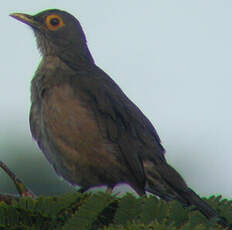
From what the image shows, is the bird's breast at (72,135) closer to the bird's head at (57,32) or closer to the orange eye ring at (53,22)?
the bird's head at (57,32)

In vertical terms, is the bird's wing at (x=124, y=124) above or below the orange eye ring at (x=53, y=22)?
below

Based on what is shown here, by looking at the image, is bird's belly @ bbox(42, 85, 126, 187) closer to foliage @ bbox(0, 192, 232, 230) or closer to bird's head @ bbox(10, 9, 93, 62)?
bird's head @ bbox(10, 9, 93, 62)

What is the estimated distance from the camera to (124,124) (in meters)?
7.68

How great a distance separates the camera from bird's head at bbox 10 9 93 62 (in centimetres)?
891

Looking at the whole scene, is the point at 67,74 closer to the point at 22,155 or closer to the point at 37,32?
the point at 37,32

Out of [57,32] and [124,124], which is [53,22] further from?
[124,124]

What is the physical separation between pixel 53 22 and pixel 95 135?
2.52 m

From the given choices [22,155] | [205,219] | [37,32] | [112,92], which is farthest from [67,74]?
[22,155]

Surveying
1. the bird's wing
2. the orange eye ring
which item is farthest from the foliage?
the orange eye ring

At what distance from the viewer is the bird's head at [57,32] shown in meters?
8.91

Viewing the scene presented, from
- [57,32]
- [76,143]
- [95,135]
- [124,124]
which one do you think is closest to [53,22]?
[57,32]

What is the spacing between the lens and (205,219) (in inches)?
167

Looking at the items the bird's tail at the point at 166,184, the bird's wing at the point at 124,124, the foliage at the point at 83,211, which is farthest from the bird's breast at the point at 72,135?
the foliage at the point at 83,211

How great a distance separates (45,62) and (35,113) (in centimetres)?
107
